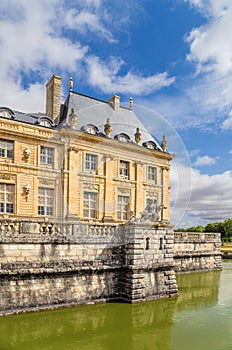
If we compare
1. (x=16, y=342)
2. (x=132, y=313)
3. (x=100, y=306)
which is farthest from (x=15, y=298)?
(x=132, y=313)

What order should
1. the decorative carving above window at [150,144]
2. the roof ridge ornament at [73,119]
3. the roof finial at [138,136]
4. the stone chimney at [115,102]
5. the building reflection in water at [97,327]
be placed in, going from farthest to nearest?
the stone chimney at [115,102]
the decorative carving above window at [150,144]
the roof finial at [138,136]
the roof ridge ornament at [73,119]
the building reflection in water at [97,327]

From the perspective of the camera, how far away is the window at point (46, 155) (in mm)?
20377

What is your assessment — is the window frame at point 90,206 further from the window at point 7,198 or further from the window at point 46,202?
the window at point 7,198

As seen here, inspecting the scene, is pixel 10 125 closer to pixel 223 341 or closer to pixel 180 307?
pixel 180 307

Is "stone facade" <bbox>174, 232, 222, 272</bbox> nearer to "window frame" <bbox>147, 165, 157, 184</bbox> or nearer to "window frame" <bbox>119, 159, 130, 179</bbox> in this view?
"window frame" <bbox>147, 165, 157, 184</bbox>

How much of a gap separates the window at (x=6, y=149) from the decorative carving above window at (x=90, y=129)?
16.9 ft

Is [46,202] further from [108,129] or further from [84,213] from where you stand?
[108,129]

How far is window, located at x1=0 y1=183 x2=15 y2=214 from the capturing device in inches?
743

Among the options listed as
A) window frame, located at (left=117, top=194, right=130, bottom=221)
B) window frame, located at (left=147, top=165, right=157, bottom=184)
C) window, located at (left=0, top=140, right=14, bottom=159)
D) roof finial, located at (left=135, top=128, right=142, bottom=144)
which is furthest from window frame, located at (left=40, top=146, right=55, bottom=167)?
window frame, located at (left=147, top=165, right=157, bottom=184)

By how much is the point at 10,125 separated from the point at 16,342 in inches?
524

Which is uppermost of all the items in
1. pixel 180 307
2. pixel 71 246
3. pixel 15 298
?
pixel 71 246

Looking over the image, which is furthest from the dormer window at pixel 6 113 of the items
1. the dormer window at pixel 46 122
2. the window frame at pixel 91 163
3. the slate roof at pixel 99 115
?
the window frame at pixel 91 163

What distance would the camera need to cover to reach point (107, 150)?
23469 millimetres

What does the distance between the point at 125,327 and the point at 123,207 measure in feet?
44.4
